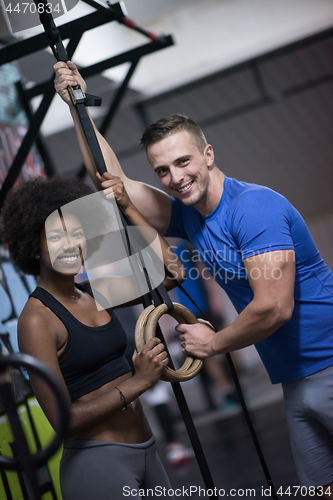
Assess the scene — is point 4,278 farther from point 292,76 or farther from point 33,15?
point 292,76

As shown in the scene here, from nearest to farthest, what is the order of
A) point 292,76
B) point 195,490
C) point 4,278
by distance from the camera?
point 4,278 → point 195,490 → point 292,76

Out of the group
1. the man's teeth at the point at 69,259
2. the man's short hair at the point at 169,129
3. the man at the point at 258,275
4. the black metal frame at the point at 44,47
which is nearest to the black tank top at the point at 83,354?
the man's teeth at the point at 69,259

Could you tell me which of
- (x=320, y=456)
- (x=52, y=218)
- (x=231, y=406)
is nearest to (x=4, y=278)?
(x=52, y=218)

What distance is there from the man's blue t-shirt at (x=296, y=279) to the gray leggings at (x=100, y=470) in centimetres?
65

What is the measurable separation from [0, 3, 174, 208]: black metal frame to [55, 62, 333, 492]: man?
27.9 inches

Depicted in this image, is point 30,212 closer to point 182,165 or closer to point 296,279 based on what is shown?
point 182,165

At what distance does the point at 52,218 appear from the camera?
149 centimetres

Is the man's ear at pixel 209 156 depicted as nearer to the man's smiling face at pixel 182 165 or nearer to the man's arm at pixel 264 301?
the man's smiling face at pixel 182 165

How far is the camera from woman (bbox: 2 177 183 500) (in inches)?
50.0

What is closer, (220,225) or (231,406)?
(220,225)

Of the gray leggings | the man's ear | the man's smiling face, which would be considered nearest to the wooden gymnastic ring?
the gray leggings

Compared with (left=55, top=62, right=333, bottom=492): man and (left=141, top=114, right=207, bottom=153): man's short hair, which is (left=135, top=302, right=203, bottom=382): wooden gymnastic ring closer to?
(left=55, top=62, right=333, bottom=492): man

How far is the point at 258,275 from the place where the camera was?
1438 mm

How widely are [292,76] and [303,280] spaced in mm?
4908
